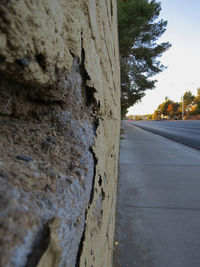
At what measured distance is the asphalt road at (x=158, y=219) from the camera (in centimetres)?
148

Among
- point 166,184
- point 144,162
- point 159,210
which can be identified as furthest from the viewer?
point 144,162

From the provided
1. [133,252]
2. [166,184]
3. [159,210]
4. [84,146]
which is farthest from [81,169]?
[166,184]

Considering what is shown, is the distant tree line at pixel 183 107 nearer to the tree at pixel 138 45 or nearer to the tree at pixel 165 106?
the tree at pixel 165 106

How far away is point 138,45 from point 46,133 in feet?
37.2

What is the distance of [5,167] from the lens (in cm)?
39

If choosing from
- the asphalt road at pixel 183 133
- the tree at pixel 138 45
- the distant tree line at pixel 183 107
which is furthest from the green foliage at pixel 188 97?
the tree at pixel 138 45

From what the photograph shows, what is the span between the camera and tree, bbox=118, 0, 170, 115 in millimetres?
8906

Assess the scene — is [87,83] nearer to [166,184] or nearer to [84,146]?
[84,146]

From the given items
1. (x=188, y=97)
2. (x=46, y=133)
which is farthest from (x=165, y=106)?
(x=46, y=133)

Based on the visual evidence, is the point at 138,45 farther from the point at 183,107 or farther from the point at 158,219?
the point at 183,107

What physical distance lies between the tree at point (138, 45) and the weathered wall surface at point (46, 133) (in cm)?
820

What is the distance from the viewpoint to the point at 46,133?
0.59 m

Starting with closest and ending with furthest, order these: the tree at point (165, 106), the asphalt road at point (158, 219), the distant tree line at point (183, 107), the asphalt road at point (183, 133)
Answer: the asphalt road at point (158, 219), the asphalt road at point (183, 133), the distant tree line at point (183, 107), the tree at point (165, 106)

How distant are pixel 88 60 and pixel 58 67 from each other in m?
0.21
